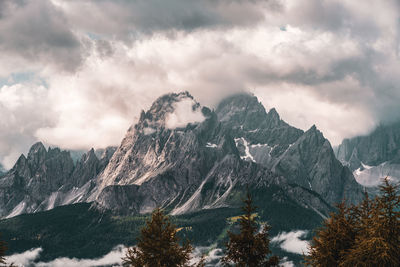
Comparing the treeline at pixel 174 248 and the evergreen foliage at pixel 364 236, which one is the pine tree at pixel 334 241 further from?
the treeline at pixel 174 248

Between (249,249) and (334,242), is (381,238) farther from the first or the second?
(249,249)

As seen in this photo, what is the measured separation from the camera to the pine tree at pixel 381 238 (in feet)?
132

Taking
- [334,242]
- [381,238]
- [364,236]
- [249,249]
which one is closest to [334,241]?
[334,242]

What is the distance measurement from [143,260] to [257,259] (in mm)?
11213

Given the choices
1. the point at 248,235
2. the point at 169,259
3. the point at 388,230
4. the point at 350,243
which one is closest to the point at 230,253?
the point at 248,235

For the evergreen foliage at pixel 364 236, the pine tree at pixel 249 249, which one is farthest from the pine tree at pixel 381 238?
the pine tree at pixel 249 249

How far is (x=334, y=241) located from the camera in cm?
4691

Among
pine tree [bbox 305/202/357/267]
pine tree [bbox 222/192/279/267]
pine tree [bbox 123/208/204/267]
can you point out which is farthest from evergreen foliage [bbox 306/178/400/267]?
pine tree [bbox 123/208/204/267]

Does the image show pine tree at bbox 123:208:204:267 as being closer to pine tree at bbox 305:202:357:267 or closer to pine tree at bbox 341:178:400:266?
pine tree at bbox 305:202:357:267

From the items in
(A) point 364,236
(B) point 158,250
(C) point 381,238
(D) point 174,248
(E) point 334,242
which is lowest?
(B) point 158,250

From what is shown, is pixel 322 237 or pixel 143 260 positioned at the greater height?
pixel 322 237

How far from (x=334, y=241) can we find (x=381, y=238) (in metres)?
7.11

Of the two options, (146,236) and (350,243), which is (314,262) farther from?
(146,236)

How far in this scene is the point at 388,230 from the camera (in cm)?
4075
